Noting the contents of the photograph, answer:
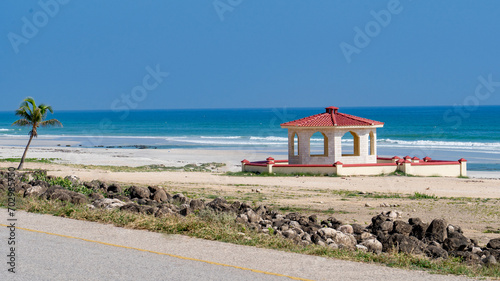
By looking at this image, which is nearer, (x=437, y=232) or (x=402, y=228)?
(x=437, y=232)

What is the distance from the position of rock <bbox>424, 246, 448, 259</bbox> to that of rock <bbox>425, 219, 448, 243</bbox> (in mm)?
1443

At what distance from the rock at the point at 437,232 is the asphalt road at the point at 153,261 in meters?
3.83

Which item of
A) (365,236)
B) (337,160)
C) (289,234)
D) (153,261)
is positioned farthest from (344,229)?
(337,160)

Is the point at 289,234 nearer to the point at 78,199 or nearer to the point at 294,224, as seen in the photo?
the point at 294,224

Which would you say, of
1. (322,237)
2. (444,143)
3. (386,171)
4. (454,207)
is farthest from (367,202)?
(444,143)

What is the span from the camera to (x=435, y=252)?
34.2 feet

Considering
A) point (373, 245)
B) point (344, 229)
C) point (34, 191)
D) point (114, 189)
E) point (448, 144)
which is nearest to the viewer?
point (373, 245)

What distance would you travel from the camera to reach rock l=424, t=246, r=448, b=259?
1033cm

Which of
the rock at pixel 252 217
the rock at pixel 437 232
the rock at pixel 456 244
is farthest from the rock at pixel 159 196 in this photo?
the rock at pixel 456 244

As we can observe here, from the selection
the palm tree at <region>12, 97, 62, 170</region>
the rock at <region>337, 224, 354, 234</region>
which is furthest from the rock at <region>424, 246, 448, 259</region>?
the palm tree at <region>12, 97, 62, 170</region>

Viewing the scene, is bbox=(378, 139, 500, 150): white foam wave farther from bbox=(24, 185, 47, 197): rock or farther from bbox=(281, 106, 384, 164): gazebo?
bbox=(24, 185, 47, 197): rock

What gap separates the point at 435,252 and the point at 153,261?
475 centimetres

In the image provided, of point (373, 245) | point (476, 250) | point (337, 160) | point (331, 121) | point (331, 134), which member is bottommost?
point (476, 250)

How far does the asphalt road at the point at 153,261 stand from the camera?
8.02 m
